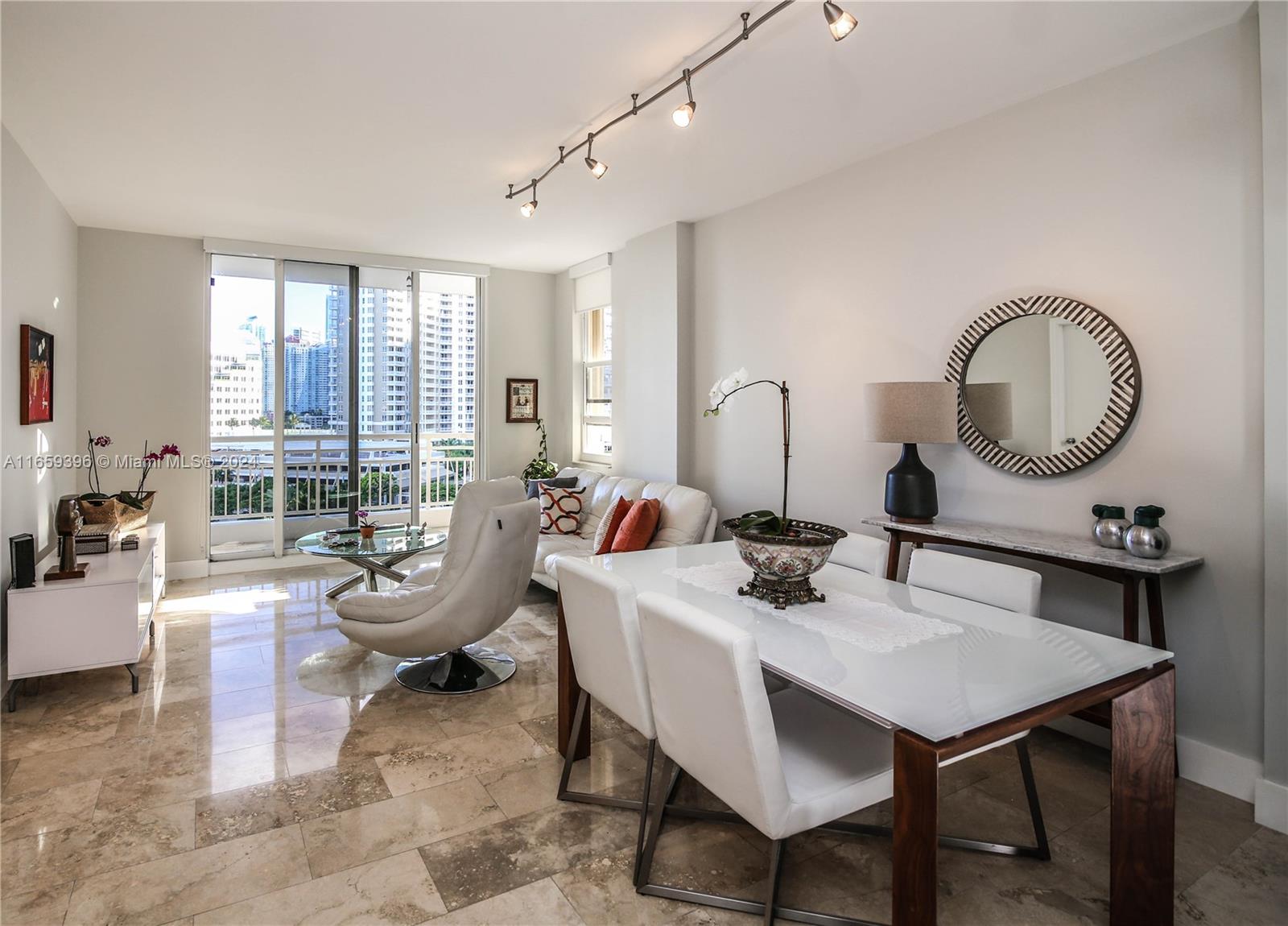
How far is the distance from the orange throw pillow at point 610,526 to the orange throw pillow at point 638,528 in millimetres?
90

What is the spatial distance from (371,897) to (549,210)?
13.2 ft

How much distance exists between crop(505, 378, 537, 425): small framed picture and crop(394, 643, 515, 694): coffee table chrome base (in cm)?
339

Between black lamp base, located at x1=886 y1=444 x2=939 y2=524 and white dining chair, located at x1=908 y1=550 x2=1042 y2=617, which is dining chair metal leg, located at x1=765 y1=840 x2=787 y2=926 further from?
black lamp base, located at x1=886 y1=444 x2=939 y2=524

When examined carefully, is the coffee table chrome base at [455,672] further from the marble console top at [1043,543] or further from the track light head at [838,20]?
the track light head at [838,20]

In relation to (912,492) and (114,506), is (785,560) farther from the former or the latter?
(114,506)

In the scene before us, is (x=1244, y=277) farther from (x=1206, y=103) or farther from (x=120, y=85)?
(x=120, y=85)

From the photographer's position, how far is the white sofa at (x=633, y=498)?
171 inches

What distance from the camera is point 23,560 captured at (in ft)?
10.2

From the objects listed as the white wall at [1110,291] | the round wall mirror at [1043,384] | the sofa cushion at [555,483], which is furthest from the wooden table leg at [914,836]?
the sofa cushion at [555,483]

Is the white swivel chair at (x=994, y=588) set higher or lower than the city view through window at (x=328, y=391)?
lower

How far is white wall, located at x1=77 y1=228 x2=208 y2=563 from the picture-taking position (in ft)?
17.0

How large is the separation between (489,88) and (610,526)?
2.60m

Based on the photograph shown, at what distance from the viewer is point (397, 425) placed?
640 centimetres

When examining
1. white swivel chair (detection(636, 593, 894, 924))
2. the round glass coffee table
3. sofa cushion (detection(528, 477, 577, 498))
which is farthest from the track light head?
sofa cushion (detection(528, 477, 577, 498))
